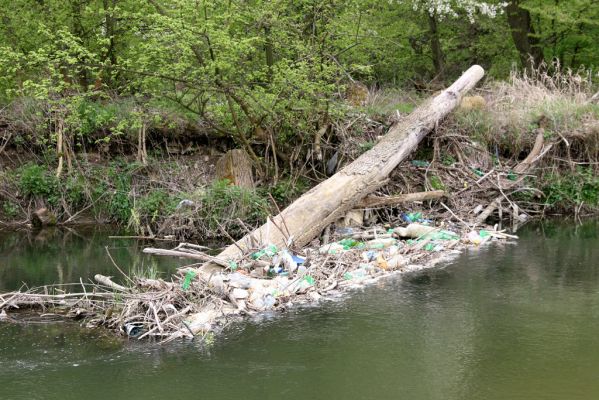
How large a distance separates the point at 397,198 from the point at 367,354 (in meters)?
6.03

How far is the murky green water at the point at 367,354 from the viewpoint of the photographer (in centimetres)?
560

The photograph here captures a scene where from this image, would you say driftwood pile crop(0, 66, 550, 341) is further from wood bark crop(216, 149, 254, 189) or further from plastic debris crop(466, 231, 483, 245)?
wood bark crop(216, 149, 254, 189)

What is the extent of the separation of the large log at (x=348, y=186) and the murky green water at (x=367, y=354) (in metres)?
2.00

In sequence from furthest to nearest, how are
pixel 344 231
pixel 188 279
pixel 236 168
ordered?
1. pixel 236 168
2. pixel 344 231
3. pixel 188 279

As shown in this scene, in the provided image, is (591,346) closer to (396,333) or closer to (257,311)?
(396,333)

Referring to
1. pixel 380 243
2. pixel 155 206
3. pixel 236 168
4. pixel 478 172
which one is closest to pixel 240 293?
pixel 380 243

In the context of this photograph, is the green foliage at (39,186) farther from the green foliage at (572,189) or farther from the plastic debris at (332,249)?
the green foliage at (572,189)

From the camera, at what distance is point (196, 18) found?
11.9 meters

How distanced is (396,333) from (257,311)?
1634mm

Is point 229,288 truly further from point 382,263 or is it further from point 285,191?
point 285,191

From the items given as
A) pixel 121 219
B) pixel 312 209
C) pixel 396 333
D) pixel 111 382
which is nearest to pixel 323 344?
pixel 396 333

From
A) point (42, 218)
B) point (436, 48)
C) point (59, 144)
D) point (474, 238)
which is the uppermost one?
point (436, 48)

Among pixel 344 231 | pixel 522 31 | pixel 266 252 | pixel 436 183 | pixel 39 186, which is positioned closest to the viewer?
pixel 266 252

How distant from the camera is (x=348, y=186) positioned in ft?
37.2
